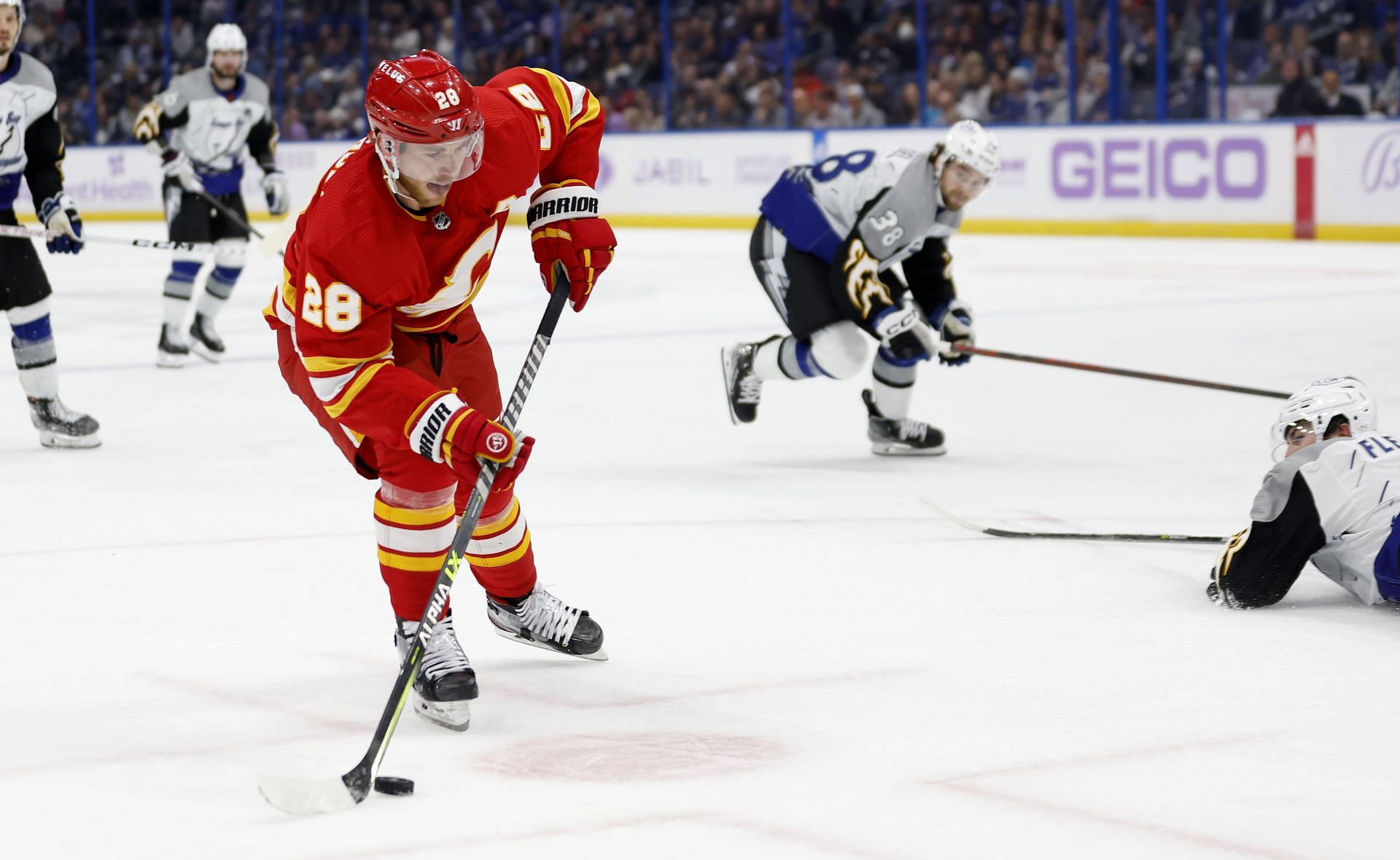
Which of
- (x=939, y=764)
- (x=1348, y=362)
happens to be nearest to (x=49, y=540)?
(x=939, y=764)

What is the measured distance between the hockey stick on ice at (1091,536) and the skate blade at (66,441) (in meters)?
2.68

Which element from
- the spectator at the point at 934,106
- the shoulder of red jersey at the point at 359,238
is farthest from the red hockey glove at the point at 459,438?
the spectator at the point at 934,106

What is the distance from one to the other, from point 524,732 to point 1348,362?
5172 millimetres

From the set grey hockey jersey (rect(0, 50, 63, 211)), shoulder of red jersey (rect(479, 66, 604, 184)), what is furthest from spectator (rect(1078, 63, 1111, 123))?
shoulder of red jersey (rect(479, 66, 604, 184))

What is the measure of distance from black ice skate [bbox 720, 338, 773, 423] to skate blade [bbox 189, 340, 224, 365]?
2987mm

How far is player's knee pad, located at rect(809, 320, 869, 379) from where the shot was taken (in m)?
5.45

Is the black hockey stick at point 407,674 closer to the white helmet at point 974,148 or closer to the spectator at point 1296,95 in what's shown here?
the white helmet at point 974,148

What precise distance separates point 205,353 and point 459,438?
221 inches

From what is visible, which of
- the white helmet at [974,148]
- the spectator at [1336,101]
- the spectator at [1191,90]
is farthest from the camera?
the spectator at [1191,90]

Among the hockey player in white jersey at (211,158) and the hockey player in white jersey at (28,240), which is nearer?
the hockey player in white jersey at (28,240)

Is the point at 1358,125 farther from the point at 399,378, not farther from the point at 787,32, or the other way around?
the point at 399,378

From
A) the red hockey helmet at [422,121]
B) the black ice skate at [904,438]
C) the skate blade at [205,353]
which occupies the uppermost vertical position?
the red hockey helmet at [422,121]

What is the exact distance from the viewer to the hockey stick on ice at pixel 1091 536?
401 centimetres

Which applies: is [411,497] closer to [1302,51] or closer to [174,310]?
[174,310]
